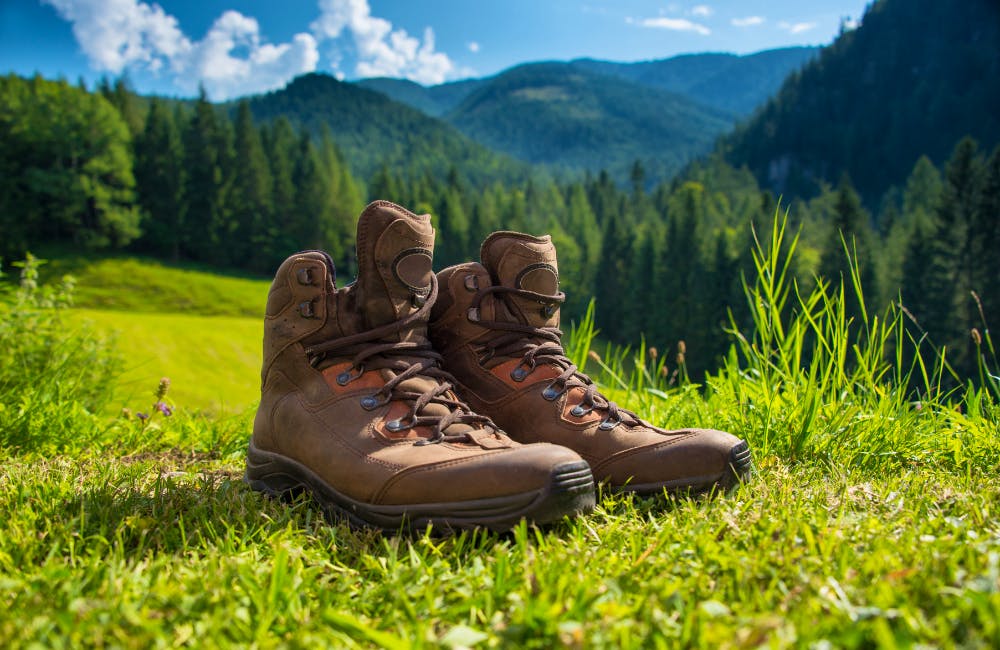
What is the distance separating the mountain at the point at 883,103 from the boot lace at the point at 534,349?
132 metres

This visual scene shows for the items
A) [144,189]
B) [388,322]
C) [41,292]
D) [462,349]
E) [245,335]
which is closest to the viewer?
[388,322]

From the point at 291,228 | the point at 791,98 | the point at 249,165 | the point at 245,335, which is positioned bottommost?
the point at 245,335

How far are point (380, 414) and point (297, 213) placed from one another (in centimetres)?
8216

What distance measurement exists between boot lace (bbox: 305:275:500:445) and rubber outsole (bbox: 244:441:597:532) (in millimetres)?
295

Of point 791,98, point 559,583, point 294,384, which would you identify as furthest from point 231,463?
point 791,98

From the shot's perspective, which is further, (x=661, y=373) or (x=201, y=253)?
(x=201, y=253)

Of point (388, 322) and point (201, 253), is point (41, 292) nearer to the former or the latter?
point (388, 322)

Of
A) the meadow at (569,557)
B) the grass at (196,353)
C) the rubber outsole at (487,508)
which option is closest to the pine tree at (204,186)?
the grass at (196,353)

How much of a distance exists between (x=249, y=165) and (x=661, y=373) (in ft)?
271

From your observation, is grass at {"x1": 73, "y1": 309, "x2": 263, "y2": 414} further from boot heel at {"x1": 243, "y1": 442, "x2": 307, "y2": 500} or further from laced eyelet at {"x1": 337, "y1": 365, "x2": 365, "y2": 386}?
laced eyelet at {"x1": 337, "y1": 365, "x2": 365, "y2": 386}

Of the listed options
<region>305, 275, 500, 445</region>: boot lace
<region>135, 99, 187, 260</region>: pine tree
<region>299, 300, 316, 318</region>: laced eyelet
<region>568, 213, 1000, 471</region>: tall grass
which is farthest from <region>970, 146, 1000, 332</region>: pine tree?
<region>135, 99, 187, 260</region>: pine tree

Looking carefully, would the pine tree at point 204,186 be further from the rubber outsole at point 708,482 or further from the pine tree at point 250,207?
the rubber outsole at point 708,482

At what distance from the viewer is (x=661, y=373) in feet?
16.0

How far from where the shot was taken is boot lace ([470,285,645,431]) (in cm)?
280
